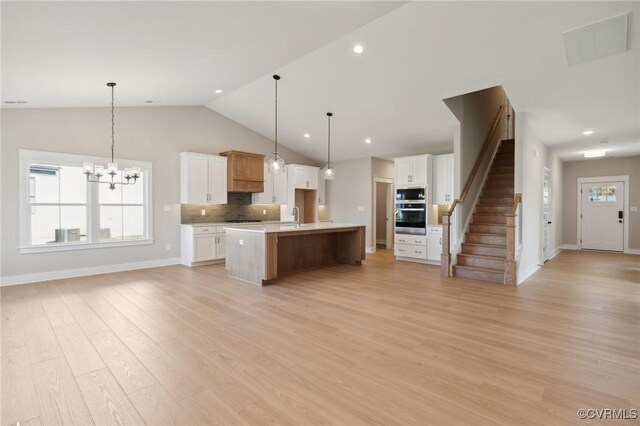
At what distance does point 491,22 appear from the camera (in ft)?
11.7

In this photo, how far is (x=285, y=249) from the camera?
5.93 meters

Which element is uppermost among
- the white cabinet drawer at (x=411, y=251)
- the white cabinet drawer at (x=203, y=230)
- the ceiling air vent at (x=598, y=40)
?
the ceiling air vent at (x=598, y=40)

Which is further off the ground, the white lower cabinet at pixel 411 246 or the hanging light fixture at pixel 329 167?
the hanging light fixture at pixel 329 167

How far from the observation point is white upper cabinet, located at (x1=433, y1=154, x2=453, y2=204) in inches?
283

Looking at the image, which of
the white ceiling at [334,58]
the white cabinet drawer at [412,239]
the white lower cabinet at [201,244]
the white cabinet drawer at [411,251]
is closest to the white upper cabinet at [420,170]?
the white ceiling at [334,58]

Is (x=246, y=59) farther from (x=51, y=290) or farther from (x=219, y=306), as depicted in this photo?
(x=51, y=290)

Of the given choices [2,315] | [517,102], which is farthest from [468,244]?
[2,315]

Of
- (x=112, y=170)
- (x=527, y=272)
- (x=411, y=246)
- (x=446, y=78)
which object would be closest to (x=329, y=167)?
(x=446, y=78)

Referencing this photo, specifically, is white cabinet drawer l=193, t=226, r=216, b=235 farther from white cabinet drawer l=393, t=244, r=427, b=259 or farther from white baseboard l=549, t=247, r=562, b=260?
white baseboard l=549, t=247, r=562, b=260

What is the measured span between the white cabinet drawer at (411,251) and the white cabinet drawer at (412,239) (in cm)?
7

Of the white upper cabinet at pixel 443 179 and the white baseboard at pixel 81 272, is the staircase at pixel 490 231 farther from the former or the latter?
the white baseboard at pixel 81 272

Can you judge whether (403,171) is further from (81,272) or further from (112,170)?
(81,272)

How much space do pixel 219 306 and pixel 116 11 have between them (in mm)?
3273

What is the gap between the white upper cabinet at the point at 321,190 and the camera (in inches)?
387
